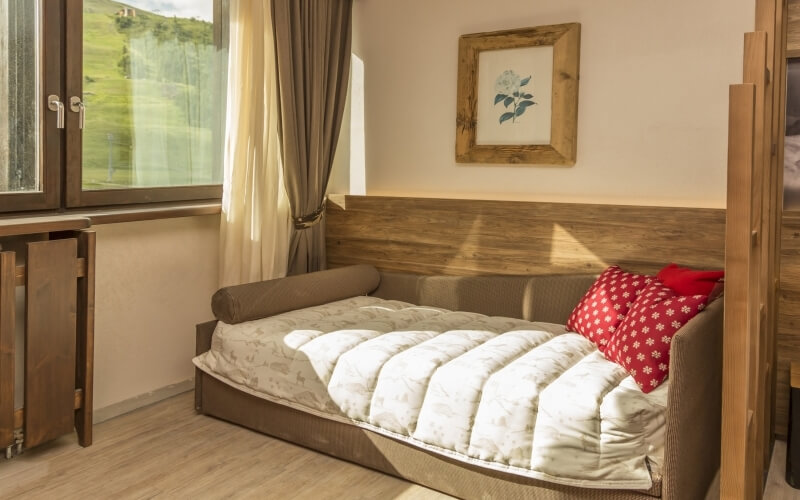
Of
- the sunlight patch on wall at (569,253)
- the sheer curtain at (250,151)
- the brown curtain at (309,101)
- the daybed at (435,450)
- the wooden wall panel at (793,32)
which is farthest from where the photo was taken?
the brown curtain at (309,101)

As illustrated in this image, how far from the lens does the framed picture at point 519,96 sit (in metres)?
3.49

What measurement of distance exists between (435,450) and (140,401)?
1574mm

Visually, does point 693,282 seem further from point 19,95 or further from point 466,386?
point 19,95

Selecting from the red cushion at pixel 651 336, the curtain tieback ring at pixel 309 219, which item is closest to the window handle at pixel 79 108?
the curtain tieback ring at pixel 309 219

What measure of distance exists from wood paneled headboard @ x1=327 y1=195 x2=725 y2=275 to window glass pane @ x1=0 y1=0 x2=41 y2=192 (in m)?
1.65

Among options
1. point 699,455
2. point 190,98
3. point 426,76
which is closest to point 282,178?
point 190,98

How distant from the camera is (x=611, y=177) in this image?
3.44 meters

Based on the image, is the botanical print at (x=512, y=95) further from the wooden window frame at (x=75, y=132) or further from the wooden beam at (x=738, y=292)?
the wooden window frame at (x=75, y=132)

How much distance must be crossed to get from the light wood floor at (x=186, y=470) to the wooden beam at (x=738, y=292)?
95 centimetres

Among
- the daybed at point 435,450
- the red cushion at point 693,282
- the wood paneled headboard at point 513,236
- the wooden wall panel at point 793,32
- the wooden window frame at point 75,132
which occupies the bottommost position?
the daybed at point 435,450

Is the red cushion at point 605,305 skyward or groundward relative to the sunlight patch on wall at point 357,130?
groundward

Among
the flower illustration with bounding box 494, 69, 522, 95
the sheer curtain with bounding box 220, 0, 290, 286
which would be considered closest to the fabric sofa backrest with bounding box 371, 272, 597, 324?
the sheer curtain with bounding box 220, 0, 290, 286

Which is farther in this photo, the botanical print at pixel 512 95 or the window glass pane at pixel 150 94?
the botanical print at pixel 512 95

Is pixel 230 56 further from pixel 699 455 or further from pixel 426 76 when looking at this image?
pixel 699 455
